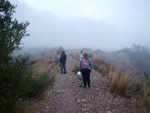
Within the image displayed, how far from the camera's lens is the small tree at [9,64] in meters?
2.40

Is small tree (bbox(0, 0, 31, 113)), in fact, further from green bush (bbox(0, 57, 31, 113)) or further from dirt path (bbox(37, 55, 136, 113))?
dirt path (bbox(37, 55, 136, 113))

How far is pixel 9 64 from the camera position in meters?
2.67

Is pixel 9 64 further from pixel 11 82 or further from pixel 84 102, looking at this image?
pixel 84 102

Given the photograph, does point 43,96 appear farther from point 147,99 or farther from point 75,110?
point 147,99

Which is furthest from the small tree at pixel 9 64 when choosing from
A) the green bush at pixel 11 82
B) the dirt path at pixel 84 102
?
the dirt path at pixel 84 102

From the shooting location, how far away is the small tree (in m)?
2.40

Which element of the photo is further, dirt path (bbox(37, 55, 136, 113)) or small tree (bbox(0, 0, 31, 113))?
dirt path (bbox(37, 55, 136, 113))

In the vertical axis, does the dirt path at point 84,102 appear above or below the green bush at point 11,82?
below

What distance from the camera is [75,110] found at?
3.99m

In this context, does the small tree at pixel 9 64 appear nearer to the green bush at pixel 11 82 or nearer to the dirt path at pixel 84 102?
the green bush at pixel 11 82

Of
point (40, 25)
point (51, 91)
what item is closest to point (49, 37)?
point (40, 25)

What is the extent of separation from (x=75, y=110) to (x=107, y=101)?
1540mm

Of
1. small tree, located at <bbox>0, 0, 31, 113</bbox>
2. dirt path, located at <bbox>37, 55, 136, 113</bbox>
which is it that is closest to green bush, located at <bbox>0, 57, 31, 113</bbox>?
small tree, located at <bbox>0, 0, 31, 113</bbox>

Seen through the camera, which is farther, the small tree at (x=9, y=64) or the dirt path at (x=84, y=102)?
the dirt path at (x=84, y=102)
